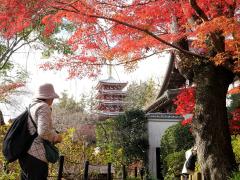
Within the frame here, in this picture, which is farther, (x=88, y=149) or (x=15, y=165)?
(x=88, y=149)

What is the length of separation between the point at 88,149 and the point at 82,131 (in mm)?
19605

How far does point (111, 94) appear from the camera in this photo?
4866 centimetres

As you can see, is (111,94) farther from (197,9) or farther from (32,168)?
(32,168)

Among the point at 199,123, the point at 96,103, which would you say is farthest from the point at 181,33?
the point at 96,103

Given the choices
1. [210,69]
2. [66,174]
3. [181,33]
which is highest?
[181,33]

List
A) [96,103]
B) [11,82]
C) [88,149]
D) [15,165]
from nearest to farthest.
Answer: [15,165] < [88,149] < [11,82] < [96,103]

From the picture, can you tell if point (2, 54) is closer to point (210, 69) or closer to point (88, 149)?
point (88, 149)

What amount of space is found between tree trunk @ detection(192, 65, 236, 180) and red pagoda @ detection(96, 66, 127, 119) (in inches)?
1500

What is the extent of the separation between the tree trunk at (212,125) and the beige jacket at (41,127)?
4.76m

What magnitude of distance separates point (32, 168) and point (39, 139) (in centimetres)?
32

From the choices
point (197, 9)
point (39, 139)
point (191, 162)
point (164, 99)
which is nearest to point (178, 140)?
point (191, 162)

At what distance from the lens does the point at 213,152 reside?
8281 millimetres

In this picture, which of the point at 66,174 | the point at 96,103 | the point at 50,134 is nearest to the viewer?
the point at 50,134

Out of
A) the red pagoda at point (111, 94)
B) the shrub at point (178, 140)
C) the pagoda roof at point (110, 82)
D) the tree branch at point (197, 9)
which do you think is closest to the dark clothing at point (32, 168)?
the tree branch at point (197, 9)
